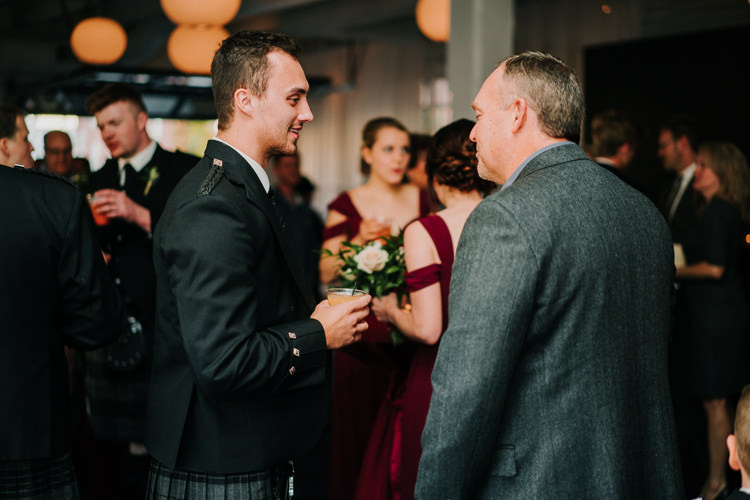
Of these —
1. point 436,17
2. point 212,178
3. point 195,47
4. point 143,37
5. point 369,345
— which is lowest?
point 369,345

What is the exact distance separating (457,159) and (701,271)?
2361 mm

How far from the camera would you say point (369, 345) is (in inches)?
122

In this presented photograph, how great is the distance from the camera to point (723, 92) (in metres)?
6.73

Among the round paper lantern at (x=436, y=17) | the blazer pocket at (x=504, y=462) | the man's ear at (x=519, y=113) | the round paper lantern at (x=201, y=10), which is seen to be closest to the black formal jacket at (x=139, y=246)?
the round paper lantern at (x=201, y=10)

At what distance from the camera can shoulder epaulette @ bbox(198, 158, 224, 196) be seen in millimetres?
1843

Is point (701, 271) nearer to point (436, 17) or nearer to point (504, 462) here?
point (436, 17)

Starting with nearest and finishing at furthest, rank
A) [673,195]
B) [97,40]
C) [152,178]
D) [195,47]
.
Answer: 1. [152,178]
2. [673,195]
3. [195,47]
4. [97,40]

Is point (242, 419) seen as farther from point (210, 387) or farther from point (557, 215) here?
point (557, 215)

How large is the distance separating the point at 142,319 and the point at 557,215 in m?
2.28

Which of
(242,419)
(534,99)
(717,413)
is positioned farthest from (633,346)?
(717,413)

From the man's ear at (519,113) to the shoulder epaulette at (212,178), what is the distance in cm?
70

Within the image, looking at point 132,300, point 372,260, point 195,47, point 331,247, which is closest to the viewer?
point 372,260

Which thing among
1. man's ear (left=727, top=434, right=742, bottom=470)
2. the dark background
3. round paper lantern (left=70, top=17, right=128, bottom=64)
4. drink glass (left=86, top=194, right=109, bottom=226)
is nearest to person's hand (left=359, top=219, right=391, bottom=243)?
drink glass (left=86, top=194, right=109, bottom=226)

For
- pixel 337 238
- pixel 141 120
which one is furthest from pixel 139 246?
pixel 337 238
